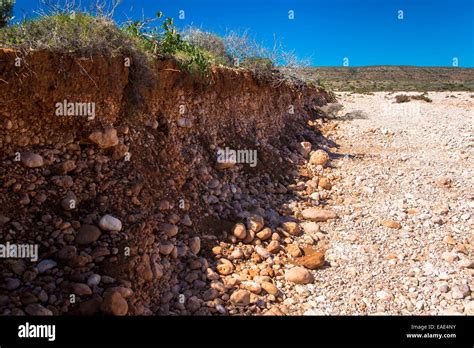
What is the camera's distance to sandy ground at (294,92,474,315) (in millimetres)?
3992

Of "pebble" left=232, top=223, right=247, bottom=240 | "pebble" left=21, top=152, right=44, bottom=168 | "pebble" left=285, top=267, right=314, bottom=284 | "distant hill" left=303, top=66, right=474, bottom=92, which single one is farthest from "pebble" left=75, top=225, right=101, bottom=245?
"distant hill" left=303, top=66, right=474, bottom=92

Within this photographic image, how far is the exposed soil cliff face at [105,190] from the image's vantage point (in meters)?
Result: 3.18

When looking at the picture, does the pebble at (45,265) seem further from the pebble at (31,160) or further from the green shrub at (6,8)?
the green shrub at (6,8)

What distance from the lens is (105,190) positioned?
3875mm

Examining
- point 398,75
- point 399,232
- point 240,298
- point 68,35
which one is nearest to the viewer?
point 240,298

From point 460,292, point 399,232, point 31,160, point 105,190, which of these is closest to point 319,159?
point 399,232

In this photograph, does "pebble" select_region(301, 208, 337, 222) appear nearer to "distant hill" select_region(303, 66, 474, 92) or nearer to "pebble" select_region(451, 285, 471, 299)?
"pebble" select_region(451, 285, 471, 299)

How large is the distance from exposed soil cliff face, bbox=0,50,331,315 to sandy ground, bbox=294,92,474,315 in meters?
1.35

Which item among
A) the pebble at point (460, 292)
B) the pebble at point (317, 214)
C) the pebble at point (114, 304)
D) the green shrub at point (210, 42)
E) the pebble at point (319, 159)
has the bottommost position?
the pebble at point (460, 292)

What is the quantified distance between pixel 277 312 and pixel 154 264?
1.22 metres

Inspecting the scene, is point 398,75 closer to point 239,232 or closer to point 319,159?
point 319,159

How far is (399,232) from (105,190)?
3.76 metres

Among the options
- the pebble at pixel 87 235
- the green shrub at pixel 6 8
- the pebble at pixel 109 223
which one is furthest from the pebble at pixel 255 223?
the green shrub at pixel 6 8

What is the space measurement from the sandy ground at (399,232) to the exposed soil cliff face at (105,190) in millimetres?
1346
